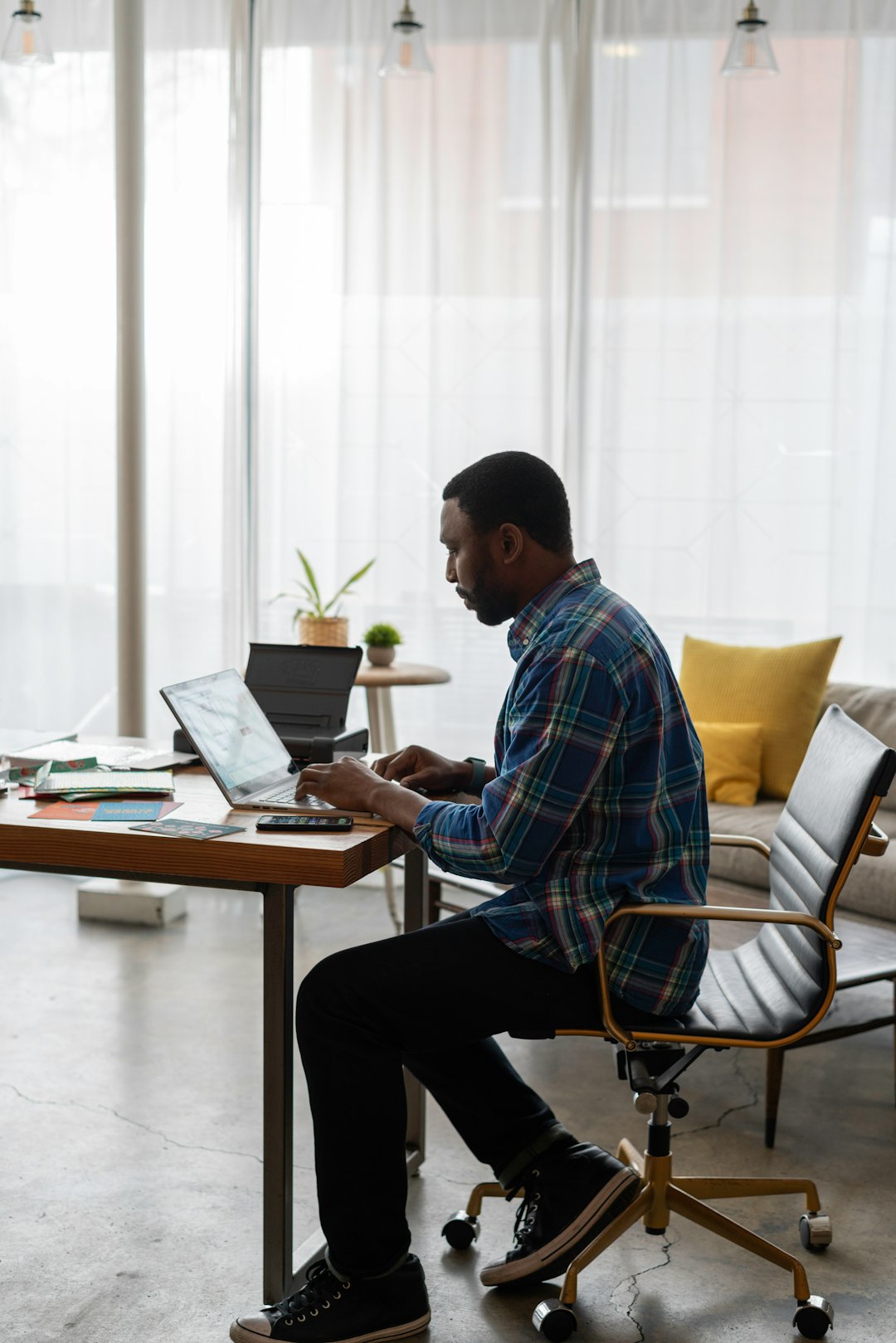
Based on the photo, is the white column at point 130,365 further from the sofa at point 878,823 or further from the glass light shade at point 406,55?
the sofa at point 878,823

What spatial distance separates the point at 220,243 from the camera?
466 centimetres

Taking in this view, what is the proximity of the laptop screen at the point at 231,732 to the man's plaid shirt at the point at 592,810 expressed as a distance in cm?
38

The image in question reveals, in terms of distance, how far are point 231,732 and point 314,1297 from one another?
889 mm

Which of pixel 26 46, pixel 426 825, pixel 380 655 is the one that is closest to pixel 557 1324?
pixel 426 825

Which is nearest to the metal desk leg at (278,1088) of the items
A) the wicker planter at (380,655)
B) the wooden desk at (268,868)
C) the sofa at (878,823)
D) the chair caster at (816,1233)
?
the wooden desk at (268,868)

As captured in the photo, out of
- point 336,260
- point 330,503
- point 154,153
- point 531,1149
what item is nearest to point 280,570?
point 330,503

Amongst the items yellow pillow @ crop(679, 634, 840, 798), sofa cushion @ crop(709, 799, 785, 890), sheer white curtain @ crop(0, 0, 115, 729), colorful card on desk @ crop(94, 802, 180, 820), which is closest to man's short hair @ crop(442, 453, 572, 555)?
colorful card on desk @ crop(94, 802, 180, 820)

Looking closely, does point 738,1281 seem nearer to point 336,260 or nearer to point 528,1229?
point 528,1229

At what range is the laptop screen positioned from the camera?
213 centimetres

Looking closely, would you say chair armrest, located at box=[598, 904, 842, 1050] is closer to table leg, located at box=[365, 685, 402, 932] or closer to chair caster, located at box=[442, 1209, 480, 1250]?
chair caster, located at box=[442, 1209, 480, 1250]

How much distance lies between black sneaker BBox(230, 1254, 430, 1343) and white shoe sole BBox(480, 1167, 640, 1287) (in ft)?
0.54

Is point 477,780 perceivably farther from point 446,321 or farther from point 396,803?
point 446,321

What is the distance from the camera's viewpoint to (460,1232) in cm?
229

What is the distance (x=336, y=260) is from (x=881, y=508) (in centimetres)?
206
